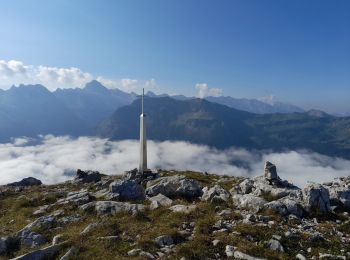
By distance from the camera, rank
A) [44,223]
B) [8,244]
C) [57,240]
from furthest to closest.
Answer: [44,223], [8,244], [57,240]

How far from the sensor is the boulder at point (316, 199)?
27.1 metres

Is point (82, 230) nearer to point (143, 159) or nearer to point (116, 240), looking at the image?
point (116, 240)

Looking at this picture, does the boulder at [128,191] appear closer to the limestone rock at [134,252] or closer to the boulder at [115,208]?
the boulder at [115,208]

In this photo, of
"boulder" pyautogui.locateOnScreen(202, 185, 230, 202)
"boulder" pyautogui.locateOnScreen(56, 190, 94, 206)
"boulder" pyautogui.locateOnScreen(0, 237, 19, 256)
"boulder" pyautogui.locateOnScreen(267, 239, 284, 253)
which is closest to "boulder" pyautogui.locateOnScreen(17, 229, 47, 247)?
"boulder" pyautogui.locateOnScreen(0, 237, 19, 256)

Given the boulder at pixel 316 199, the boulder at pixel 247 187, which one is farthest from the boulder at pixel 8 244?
the boulder at pixel 316 199

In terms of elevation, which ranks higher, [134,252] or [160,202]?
[134,252]

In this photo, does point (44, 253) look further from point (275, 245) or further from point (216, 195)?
point (216, 195)

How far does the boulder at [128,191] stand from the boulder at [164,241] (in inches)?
494

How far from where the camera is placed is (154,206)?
1115 inches

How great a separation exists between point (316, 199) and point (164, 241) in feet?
43.8

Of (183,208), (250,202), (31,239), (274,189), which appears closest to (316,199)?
(274,189)

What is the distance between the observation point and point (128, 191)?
33.3 m

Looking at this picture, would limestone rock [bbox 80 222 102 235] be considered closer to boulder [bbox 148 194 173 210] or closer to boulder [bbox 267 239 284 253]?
boulder [bbox 148 194 173 210]

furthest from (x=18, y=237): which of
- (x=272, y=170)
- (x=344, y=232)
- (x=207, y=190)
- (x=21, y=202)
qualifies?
(x=272, y=170)
